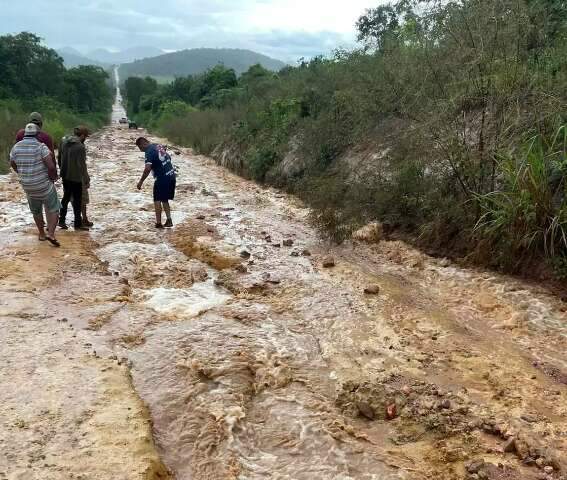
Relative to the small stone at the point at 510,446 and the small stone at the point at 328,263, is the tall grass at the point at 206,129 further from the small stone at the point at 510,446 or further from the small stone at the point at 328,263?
the small stone at the point at 510,446

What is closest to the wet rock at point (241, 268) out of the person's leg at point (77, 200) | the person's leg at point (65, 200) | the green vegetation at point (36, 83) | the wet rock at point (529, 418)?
the person's leg at point (77, 200)

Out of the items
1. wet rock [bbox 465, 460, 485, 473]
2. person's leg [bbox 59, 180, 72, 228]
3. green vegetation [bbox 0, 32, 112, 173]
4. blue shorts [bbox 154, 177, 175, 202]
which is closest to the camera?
wet rock [bbox 465, 460, 485, 473]

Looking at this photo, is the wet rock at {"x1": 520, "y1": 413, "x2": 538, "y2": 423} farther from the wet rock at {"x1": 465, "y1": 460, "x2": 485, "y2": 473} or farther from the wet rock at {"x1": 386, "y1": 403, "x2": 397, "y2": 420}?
the wet rock at {"x1": 386, "y1": 403, "x2": 397, "y2": 420}

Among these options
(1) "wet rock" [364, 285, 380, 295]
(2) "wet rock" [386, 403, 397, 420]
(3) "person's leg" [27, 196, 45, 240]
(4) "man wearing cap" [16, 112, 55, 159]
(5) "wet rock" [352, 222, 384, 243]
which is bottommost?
(2) "wet rock" [386, 403, 397, 420]

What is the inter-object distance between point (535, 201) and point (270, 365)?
354 centimetres

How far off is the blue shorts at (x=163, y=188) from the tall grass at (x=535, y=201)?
4.64 m

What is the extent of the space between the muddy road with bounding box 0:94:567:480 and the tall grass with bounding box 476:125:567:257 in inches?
21.1

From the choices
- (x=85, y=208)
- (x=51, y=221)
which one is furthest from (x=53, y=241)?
(x=85, y=208)

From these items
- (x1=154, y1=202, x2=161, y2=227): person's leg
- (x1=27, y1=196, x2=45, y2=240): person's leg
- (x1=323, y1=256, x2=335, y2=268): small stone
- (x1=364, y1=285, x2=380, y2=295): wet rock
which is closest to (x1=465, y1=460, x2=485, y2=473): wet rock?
(x1=364, y1=285, x2=380, y2=295): wet rock

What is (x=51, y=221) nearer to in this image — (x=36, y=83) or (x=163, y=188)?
(x=163, y=188)

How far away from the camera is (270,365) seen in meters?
4.38

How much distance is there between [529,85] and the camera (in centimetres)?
602

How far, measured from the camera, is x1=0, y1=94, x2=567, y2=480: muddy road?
10.7 ft

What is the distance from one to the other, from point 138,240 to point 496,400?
223 inches
